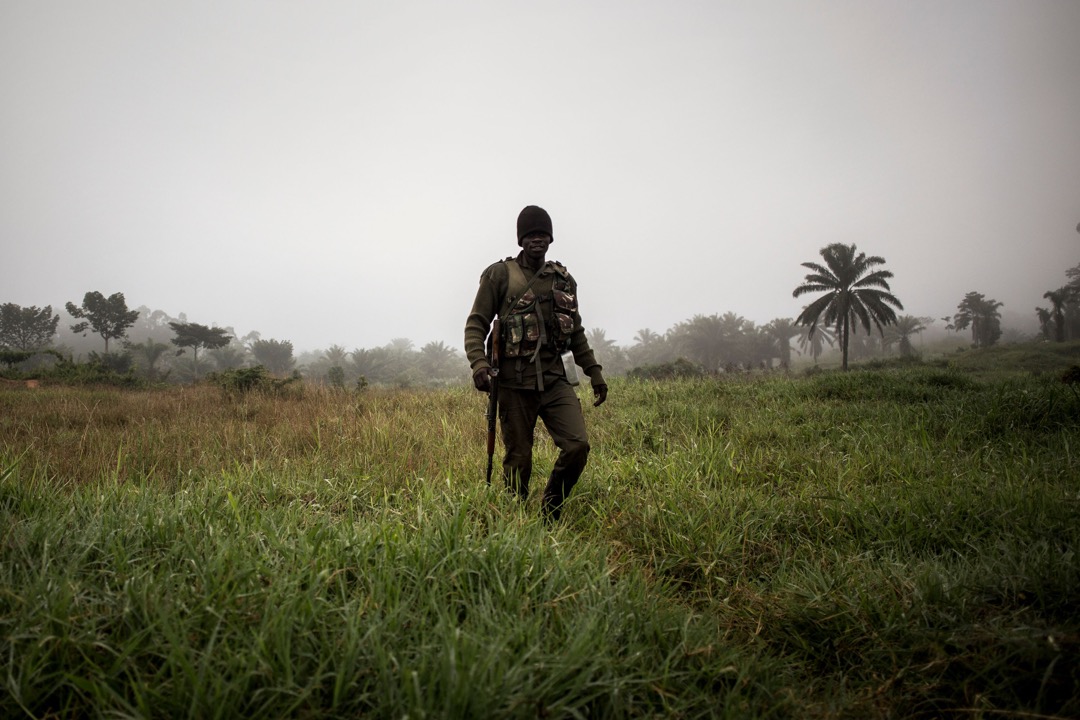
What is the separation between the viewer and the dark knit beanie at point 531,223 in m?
3.69

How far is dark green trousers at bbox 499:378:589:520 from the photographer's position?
3533 mm

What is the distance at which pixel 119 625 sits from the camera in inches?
61.0

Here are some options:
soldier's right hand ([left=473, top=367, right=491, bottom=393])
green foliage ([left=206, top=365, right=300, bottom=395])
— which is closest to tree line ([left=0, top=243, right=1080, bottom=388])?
green foliage ([left=206, top=365, right=300, bottom=395])

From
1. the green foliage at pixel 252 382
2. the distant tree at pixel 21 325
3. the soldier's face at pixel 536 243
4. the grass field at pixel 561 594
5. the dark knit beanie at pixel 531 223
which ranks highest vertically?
the distant tree at pixel 21 325

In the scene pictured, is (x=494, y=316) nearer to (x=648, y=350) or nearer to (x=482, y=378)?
(x=482, y=378)

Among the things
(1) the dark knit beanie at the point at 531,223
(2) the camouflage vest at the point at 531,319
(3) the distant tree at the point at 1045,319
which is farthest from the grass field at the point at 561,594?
(3) the distant tree at the point at 1045,319

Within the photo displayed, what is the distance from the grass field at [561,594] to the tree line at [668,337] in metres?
20.1

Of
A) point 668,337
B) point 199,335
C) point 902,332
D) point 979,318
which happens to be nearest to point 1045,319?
point 979,318

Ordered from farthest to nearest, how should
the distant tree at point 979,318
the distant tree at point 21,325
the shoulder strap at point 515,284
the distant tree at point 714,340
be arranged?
1. the distant tree at point 714,340
2. the distant tree at point 979,318
3. the distant tree at point 21,325
4. the shoulder strap at point 515,284

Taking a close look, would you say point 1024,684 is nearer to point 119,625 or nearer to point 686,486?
point 686,486

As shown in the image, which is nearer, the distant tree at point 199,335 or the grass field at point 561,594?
the grass field at point 561,594

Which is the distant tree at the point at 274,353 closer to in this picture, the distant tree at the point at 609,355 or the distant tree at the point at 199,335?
the distant tree at the point at 199,335

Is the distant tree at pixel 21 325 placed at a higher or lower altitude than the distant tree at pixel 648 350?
higher

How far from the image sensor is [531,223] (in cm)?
371
